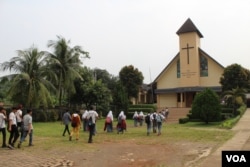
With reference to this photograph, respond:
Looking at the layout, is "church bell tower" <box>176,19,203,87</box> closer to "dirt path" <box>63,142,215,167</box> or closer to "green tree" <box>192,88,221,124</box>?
"green tree" <box>192,88,221,124</box>

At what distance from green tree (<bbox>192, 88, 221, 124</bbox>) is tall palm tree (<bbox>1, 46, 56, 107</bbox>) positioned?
44.0 ft

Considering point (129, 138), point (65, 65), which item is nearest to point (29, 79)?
point (65, 65)

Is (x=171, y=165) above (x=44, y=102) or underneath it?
underneath

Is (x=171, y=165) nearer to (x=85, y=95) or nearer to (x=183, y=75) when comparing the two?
(x=85, y=95)

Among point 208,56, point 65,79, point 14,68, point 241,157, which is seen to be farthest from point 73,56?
point 241,157

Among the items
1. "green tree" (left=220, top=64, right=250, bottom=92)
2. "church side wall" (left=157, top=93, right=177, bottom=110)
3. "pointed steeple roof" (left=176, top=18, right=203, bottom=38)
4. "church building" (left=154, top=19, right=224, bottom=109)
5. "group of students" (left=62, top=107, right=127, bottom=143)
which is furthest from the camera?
"church side wall" (left=157, top=93, right=177, bottom=110)

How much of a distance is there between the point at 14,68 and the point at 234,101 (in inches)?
871

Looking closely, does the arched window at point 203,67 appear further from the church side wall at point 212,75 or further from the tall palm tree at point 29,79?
the tall palm tree at point 29,79

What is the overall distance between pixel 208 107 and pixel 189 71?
68.0 ft

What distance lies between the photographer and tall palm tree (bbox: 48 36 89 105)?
37500 millimetres

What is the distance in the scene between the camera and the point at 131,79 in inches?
2202

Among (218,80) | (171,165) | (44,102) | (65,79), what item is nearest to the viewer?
(171,165)

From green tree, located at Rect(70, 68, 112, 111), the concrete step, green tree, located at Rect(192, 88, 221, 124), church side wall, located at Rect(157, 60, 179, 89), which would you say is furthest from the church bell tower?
green tree, located at Rect(192, 88, 221, 124)

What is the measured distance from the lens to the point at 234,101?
3797cm
